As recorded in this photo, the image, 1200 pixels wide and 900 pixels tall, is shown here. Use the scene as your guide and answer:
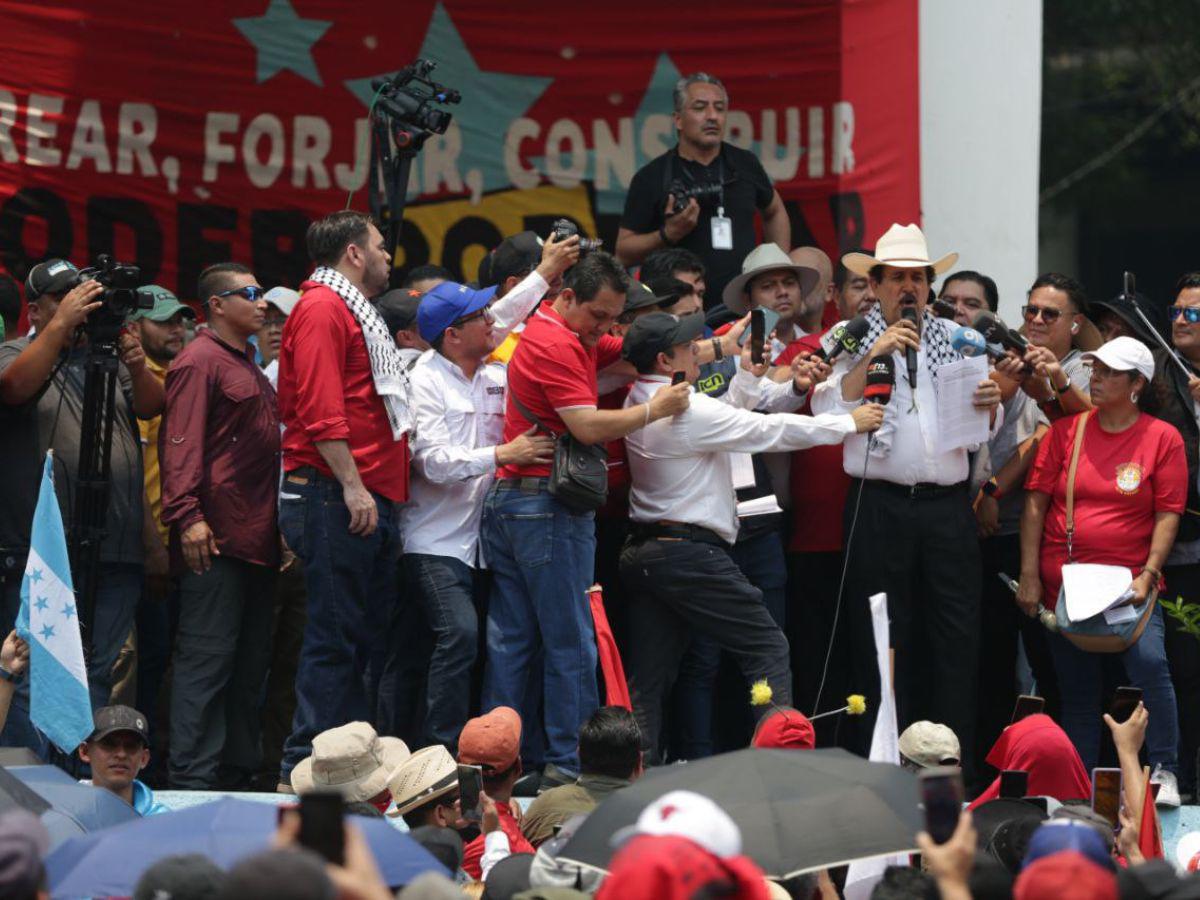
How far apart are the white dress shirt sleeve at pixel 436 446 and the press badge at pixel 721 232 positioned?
193 centimetres

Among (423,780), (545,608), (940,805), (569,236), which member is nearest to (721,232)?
(569,236)

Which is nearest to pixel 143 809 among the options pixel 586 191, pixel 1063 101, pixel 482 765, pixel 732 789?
pixel 482 765

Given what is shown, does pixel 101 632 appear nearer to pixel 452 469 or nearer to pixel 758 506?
pixel 452 469

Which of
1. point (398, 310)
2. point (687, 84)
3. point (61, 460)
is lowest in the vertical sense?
point (61, 460)

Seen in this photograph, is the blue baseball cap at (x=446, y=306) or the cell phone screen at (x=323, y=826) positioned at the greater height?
the blue baseball cap at (x=446, y=306)

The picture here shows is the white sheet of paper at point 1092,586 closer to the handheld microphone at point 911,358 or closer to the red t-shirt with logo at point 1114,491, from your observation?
the red t-shirt with logo at point 1114,491

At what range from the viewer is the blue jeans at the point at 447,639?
837cm

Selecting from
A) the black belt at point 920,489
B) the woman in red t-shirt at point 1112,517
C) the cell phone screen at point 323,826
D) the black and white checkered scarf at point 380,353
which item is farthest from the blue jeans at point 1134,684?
the cell phone screen at point 323,826

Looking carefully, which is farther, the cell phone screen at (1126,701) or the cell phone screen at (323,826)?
the cell phone screen at (1126,701)

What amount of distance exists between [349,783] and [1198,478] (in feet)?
12.8

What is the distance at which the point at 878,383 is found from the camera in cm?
865

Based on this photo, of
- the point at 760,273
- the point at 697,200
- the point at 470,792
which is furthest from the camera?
the point at 697,200

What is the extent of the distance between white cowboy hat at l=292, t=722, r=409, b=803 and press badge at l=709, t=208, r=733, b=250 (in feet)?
11.4

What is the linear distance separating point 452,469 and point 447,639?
0.67 meters
